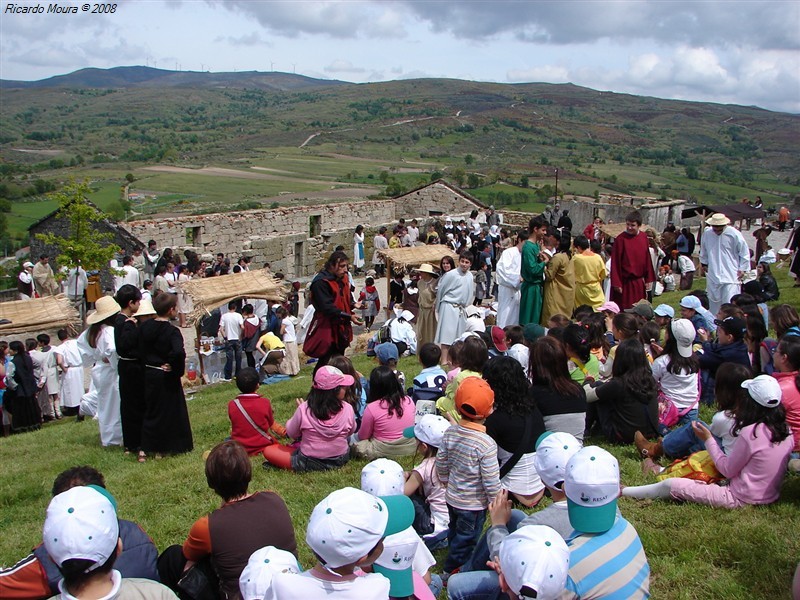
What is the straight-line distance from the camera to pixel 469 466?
4492mm

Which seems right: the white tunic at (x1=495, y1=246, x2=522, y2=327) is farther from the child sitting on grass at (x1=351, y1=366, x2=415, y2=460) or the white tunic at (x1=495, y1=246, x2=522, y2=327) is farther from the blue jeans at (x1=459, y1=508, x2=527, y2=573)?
the blue jeans at (x1=459, y1=508, x2=527, y2=573)

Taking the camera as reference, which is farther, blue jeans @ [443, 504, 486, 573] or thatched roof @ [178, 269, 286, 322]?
thatched roof @ [178, 269, 286, 322]

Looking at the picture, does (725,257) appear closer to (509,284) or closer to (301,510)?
(509,284)

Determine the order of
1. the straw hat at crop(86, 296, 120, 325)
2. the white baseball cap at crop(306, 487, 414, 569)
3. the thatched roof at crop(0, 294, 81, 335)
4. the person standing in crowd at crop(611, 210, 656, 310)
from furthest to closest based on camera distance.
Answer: the thatched roof at crop(0, 294, 81, 335) < the person standing in crowd at crop(611, 210, 656, 310) < the straw hat at crop(86, 296, 120, 325) < the white baseball cap at crop(306, 487, 414, 569)

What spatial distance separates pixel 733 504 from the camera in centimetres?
516

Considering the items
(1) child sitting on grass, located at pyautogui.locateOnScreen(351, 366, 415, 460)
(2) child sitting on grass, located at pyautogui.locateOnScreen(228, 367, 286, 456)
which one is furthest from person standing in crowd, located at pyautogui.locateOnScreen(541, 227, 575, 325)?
(2) child sitting on grass, located at pyautogui.locateOnScreen(228, 367, 286, 456)

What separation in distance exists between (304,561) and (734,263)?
8039mm

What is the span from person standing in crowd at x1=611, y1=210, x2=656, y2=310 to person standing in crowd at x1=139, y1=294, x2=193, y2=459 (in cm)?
639

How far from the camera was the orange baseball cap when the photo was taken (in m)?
4.48

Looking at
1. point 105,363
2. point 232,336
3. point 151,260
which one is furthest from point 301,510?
point 151,260

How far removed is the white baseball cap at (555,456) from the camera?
3.81 metres

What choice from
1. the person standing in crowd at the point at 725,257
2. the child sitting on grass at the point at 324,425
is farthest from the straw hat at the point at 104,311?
the person standing in crowd at the point at 725,257

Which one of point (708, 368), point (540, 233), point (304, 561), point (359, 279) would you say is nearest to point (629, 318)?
point (708, 368)

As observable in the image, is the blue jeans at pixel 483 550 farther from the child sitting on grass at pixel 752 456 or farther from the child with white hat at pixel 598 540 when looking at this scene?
the child sitting on grass at pixel 752 456
